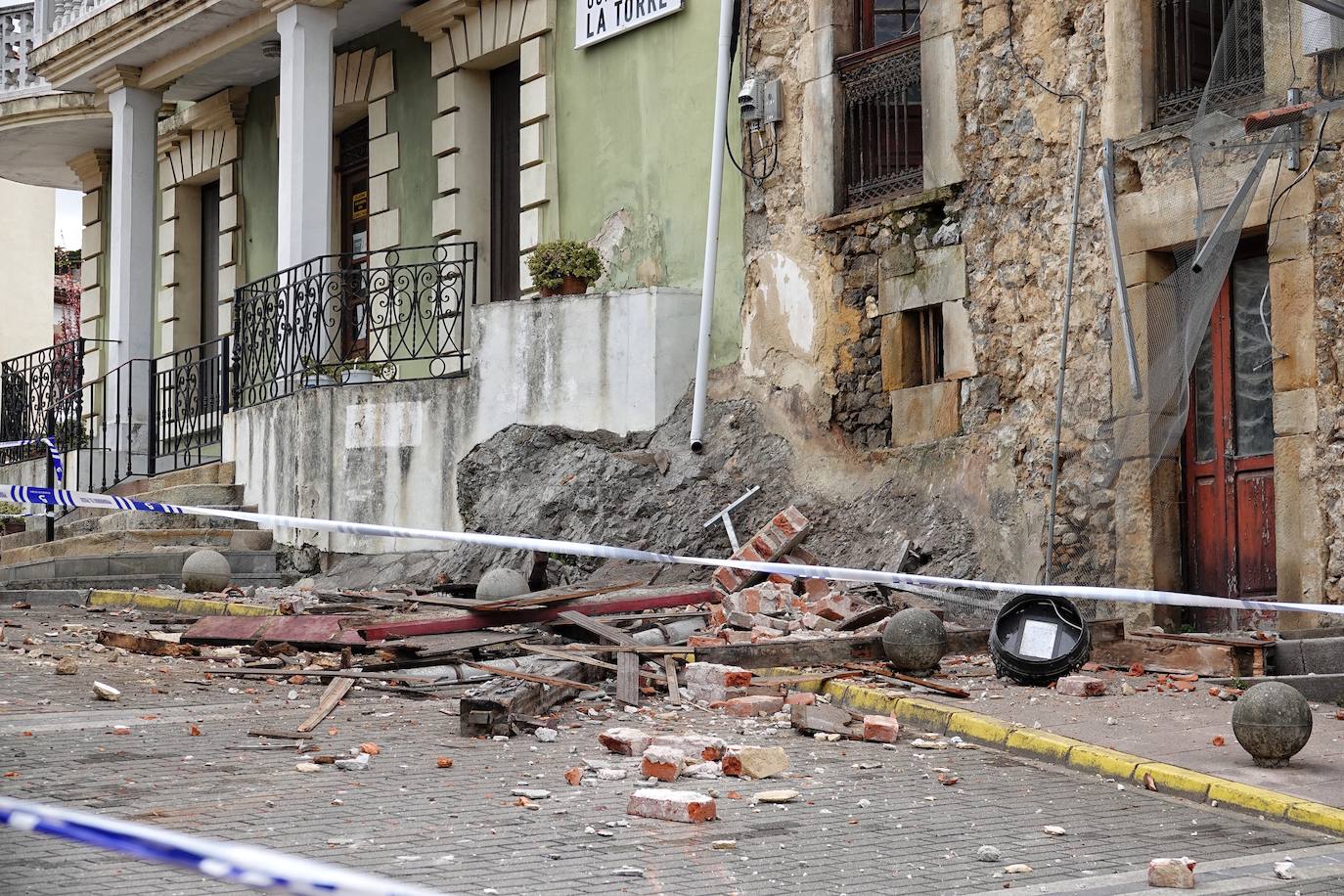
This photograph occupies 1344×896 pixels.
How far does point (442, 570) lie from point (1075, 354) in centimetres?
573

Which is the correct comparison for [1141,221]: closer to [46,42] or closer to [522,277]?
[522,277]

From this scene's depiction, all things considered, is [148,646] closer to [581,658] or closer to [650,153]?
[581,658]

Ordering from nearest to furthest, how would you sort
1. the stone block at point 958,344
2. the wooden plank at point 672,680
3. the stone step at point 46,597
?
the wooden plank at point 672,680, the stone block at point 958,344, the stone step at point 46,597

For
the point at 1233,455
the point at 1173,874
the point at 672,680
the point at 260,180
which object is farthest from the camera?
the point at 260,180

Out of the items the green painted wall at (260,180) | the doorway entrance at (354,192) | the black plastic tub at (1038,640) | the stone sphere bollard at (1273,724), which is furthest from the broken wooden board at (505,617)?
the green painted wall at (260,180)

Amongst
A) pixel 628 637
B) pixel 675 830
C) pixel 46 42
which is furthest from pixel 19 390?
pixel 675 830

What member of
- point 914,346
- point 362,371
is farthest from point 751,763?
point 362,371

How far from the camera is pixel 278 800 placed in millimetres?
5879

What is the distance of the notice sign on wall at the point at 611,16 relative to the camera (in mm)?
14547

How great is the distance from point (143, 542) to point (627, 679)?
28.0 ft

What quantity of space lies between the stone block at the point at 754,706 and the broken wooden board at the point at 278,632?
2.60 metres

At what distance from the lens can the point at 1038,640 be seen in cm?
888

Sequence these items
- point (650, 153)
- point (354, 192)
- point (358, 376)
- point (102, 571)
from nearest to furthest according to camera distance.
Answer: point (650, 153), point (102, 571), point (358, 376), point (354, 192)

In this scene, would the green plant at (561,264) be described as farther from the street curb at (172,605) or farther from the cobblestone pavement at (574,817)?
the cobblestone pavement at (574,817)
